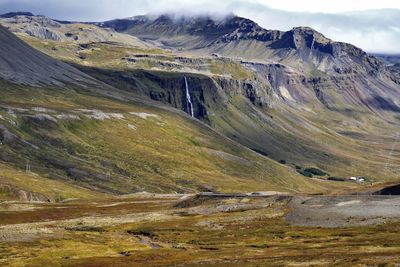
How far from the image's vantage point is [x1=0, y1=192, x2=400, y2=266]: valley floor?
88.6 m

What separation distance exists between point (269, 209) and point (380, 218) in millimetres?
35072

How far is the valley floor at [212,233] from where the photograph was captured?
88.6 m

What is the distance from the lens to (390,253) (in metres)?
79.9

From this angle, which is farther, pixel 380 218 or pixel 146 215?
pixel 146 215

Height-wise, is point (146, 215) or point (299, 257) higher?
point (299, 257)

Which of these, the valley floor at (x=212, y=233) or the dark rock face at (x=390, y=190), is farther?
the dark rock face at (x=390, y=190)

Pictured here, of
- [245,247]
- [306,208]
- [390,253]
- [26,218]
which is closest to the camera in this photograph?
[390,253]

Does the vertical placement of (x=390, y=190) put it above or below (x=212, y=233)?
above

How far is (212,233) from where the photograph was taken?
4808 inches

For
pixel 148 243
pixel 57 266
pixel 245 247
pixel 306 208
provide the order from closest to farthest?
1. pixel 57 266
2. pixel 245 247
3. pixel 148 243
4. pixel 306 208

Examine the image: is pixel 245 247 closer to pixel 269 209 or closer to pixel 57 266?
pixel 57 266

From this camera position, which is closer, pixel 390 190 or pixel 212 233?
pixel 212 233

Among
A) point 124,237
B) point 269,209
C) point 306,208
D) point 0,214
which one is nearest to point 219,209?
point 269,209

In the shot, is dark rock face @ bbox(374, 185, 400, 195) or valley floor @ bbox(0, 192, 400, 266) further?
dark rock face @ bbox(374, 185, 400, 195)
